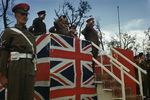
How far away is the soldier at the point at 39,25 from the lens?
9.48 metres

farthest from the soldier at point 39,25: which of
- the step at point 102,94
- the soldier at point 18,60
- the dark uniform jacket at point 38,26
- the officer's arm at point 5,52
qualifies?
the officer's arm at point 5,52

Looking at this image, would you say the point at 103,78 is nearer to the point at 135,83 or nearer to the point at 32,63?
the point at 135,83

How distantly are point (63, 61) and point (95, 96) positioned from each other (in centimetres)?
166

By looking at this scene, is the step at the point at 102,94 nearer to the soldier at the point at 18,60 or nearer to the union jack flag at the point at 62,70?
the union jack flag at the point at 62,70

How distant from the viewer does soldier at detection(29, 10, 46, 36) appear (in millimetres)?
9477

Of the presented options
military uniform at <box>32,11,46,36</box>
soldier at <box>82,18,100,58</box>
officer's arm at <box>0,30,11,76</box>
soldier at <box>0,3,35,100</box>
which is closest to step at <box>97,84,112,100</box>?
soldier at <box>82,18,100,58</box>

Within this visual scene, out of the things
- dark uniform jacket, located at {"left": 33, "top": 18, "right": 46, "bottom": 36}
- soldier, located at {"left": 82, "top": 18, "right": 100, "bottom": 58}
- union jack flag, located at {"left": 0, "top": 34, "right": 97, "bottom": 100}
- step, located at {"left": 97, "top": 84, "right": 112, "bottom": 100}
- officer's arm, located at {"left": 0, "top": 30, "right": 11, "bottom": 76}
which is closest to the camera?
officer's arm, located at {"left": 0, "top": 30, "right": 11, "bottom": 76}

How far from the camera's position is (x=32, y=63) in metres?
4.91

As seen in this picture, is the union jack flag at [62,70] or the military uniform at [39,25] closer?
the union jack flag at [62,70]

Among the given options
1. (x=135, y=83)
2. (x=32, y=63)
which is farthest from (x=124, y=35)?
(x=32, y=63)

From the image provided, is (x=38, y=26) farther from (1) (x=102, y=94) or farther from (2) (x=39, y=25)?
Result: (1) (x=102, y=94)

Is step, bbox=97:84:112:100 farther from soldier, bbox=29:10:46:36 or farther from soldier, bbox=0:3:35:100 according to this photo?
soldier, bbox=0:3:35:100

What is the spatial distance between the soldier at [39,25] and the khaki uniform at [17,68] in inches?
180

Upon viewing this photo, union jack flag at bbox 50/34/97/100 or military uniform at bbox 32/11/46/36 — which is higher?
military uniform at bbox 32/11/46/36
